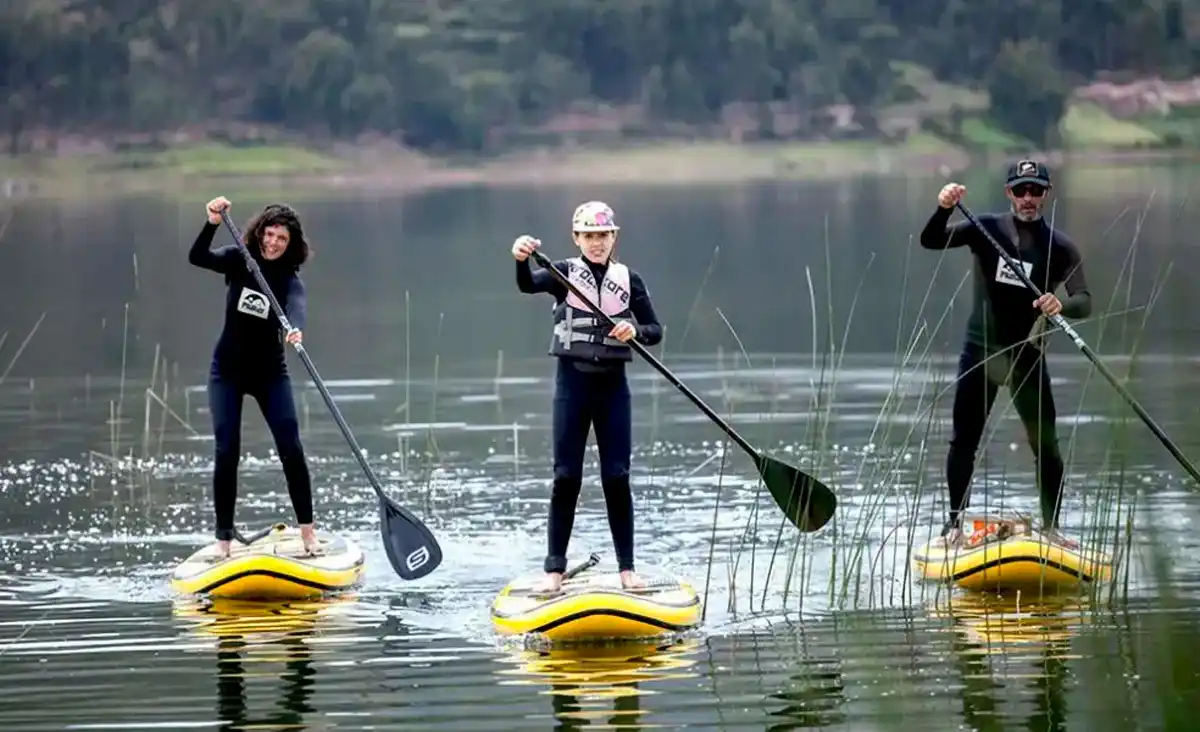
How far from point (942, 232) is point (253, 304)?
3.40 metres

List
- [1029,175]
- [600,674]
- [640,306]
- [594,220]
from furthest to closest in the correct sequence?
[1029,175] → [640,306] → [594,220] → [600,674]

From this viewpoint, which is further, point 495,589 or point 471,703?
point 495,589

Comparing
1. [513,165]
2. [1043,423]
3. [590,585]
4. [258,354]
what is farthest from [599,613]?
[513,165]

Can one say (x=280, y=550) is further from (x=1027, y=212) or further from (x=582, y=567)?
(x=1027, y=212)

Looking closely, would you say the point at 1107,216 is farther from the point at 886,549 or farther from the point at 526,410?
the point at 886,549

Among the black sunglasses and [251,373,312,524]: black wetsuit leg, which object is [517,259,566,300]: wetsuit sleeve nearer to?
[251,373,312,524]: black wetsuit leg

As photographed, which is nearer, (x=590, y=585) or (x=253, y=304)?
(x=590, y=585)

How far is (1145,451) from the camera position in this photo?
6387 millimetres

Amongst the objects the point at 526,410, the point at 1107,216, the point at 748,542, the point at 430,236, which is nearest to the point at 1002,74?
the point at 430,236

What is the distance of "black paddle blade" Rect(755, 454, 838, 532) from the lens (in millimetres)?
10742

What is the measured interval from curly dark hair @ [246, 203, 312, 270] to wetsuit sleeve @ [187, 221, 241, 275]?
132 mm

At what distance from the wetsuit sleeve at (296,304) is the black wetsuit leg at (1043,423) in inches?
138

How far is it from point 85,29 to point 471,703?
346 feet

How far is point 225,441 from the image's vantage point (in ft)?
39.0
